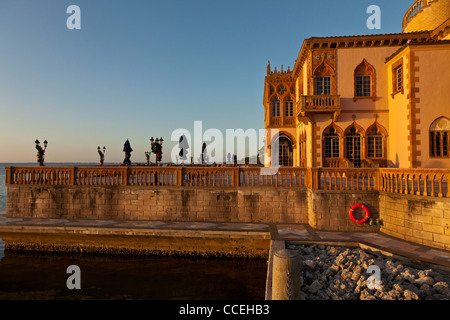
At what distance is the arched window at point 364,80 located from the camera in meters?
17.5

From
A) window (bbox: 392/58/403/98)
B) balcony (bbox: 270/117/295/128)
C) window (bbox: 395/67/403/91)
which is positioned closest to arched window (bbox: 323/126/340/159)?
window (bbox: 392/58/403/98)

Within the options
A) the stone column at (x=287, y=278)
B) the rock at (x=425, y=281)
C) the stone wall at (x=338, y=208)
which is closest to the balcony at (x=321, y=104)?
the stone wall at (x=338, y=208)

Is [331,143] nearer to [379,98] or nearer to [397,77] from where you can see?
[379,98]

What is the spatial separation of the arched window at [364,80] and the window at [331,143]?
2.96 m

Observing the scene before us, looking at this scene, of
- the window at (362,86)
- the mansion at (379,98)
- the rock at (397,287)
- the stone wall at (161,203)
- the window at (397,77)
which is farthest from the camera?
the window at (362,86)

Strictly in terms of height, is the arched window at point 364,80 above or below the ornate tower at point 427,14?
below

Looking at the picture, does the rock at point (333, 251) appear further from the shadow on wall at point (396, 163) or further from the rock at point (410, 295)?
the shadow on wall at point (396, 163)

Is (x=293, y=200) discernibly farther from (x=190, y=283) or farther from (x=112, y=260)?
(x=112, y=260)

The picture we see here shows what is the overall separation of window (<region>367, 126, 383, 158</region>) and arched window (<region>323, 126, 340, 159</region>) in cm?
205

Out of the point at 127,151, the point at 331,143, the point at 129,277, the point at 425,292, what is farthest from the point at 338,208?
the point at 127,151

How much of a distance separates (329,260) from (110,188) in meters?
9.97

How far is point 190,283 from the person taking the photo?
870 cm

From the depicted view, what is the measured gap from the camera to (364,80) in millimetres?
17766

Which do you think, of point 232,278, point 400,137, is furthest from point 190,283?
point 400,137
